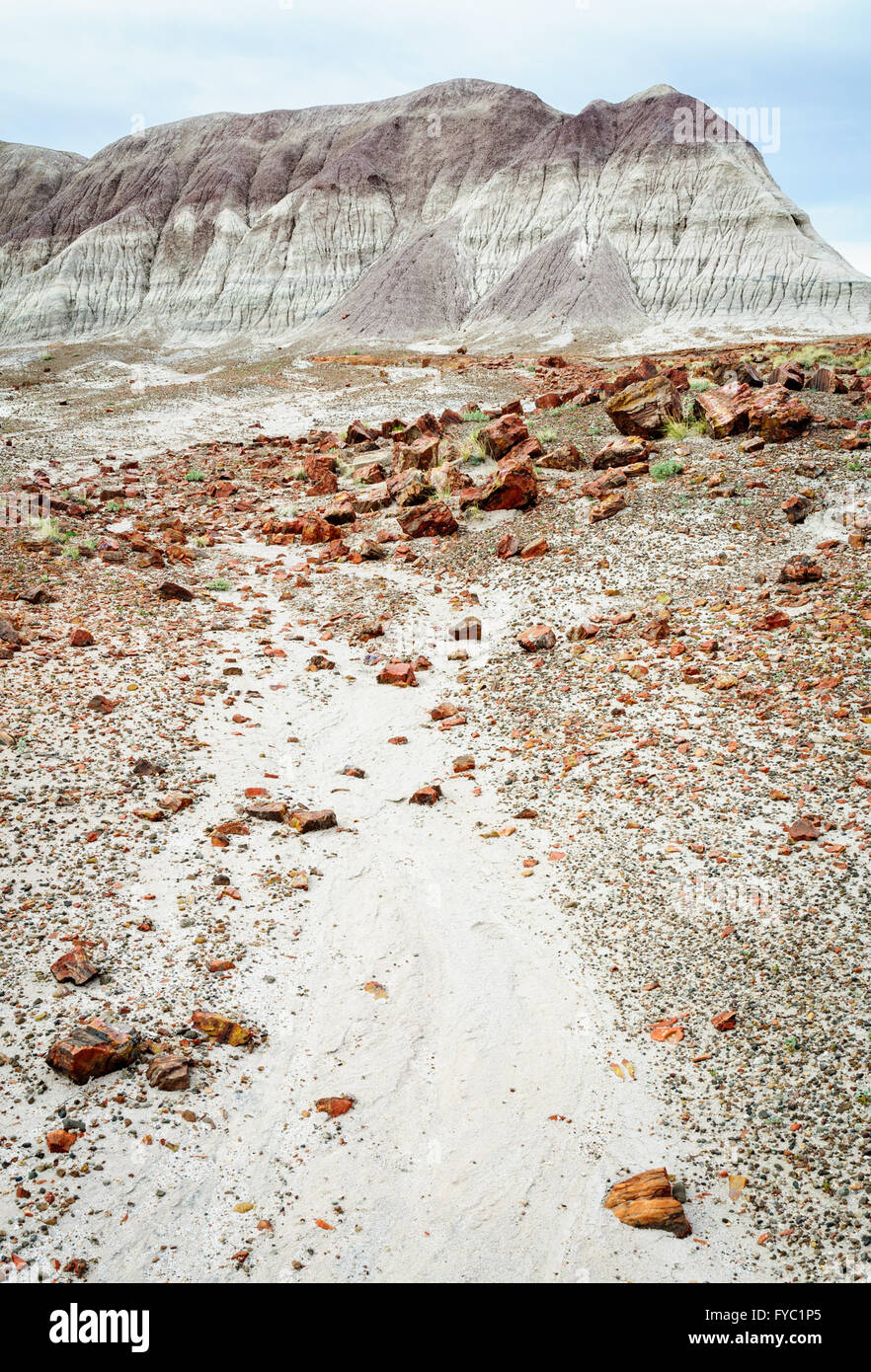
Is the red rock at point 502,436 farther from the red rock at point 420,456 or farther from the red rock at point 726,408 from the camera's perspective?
the red rock at point 726,408

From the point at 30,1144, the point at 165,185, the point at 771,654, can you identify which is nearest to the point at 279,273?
the point at 165,185

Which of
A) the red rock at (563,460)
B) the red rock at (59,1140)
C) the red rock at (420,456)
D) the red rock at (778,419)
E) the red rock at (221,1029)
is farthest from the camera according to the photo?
the red rock at (420,456)

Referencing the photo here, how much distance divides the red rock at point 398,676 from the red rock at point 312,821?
293 cm

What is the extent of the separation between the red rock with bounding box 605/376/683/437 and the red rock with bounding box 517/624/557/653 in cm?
683

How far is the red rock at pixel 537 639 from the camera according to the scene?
9.43m

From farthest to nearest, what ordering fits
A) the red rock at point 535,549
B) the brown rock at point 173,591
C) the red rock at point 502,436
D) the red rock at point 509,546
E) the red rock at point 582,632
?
the red rock at point 502,436
the red rock at point 509,546
the red rock at point 535,549
the brown rock at point 173,591
the red rock at point 582,632

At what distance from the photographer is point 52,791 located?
6625mm

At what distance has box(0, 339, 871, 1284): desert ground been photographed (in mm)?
3939

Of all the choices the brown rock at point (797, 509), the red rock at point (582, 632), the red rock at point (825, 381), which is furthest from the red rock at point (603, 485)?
the red rock at point (825, 381)

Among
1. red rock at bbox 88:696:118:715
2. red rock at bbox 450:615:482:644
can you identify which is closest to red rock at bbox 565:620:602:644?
red rock at bbox 450:615:482:644

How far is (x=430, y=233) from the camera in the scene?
5878cm

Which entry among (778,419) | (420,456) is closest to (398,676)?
(778,419)
